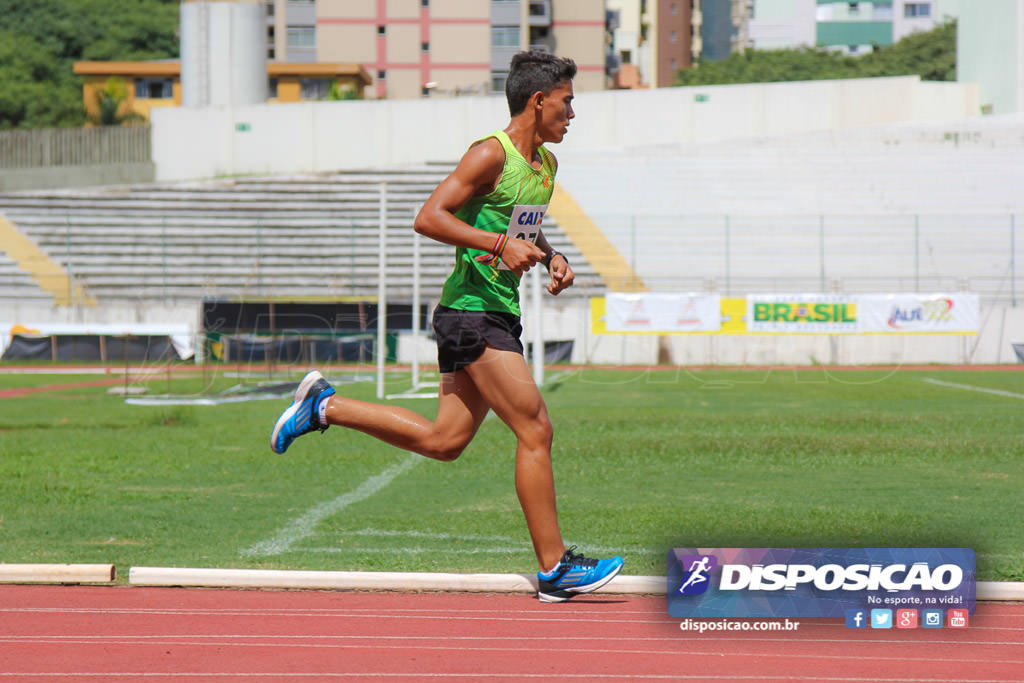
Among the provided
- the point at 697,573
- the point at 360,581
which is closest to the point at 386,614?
the point at 360,581

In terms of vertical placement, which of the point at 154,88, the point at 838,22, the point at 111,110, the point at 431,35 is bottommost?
the point at 111,110

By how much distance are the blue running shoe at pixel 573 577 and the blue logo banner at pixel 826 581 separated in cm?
38

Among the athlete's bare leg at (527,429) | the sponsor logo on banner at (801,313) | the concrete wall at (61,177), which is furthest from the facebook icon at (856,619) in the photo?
the concrete wall at (61,177)

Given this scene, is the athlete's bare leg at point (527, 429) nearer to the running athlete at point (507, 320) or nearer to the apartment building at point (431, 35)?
the running athlete at point (507, 320)

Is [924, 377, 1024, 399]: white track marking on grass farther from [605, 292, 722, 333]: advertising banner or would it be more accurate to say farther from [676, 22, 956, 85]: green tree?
[676, 22, 956, 85]: green tree

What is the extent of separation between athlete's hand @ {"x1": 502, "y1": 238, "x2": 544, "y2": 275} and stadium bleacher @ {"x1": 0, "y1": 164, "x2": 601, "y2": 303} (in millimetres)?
28918

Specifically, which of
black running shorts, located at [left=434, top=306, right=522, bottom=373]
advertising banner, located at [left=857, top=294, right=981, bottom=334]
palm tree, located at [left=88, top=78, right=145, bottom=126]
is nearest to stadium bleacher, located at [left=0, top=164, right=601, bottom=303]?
advertising banner, located at [left=857, top=294, right=981, bottom=334]

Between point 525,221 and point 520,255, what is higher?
point 525,221

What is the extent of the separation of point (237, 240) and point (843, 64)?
53.7 meters

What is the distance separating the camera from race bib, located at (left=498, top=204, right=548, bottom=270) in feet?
16.5

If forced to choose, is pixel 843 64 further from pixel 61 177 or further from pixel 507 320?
pixel 507 320

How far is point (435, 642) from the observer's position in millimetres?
4621

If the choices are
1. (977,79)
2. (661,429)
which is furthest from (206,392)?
(977,79)

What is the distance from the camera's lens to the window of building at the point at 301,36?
7619 cm
